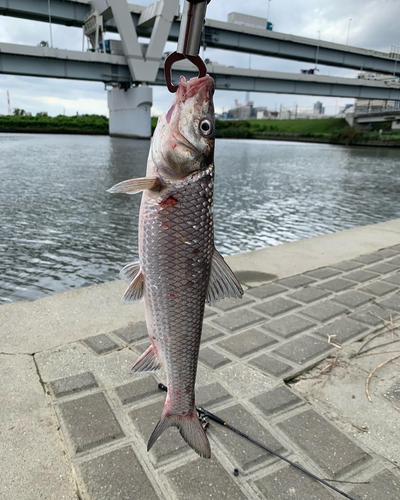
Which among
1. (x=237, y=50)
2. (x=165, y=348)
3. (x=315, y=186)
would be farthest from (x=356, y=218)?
(x=237, y=50)

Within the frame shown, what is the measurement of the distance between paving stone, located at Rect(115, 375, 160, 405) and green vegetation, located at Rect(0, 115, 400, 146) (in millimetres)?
55553

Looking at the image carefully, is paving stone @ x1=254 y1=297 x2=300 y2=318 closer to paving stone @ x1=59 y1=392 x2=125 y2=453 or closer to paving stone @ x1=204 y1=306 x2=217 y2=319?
paving stone @ x1=204 y1=306 x2=217 y2=319

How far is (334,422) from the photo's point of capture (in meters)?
2.94

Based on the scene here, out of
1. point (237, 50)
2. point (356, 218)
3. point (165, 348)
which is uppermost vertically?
point (237, 50)

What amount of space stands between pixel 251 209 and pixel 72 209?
602 cm

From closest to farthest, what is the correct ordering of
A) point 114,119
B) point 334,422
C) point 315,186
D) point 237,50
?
point 334,422, point 315,186, point 237,50, point 114,119

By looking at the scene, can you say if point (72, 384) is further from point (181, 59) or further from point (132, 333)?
point (181, 59)

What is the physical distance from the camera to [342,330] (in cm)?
430

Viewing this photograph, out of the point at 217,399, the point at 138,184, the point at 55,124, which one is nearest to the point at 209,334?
the point at 217,399

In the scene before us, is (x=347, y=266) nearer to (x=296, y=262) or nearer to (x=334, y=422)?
(x=296, y=262)

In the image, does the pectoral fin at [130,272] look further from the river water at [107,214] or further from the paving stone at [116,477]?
the river water at [107,214]

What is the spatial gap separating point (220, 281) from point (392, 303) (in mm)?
3829

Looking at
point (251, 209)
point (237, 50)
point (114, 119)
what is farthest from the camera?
point (114, 119)

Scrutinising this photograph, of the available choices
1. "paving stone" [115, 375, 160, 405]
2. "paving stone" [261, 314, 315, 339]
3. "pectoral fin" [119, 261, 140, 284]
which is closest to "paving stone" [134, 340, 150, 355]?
"paving stone" [115, 375, 160, 405]
